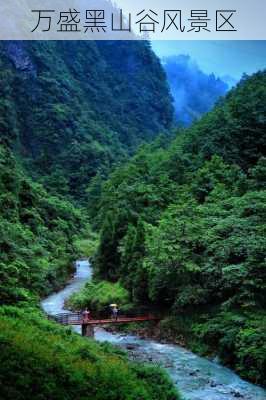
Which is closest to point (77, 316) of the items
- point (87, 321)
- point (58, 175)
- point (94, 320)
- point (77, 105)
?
point (94, 320)

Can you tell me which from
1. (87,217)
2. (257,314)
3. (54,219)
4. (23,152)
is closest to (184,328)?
(257,314)

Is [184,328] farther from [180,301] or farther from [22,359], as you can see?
[22,359]

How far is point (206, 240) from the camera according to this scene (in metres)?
28.9

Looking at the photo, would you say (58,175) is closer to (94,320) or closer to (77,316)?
(77,316)

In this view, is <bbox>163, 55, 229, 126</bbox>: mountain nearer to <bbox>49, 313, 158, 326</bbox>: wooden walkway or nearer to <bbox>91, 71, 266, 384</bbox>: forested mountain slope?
<bbox>91, 71, 266, 384</bbox>: forested mountain slope

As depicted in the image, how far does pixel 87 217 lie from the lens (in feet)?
237

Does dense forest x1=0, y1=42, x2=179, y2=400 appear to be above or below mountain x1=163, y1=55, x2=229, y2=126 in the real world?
below

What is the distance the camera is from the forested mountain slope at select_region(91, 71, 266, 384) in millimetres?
24625

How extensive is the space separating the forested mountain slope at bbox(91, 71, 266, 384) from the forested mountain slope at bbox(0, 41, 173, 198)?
132 ft

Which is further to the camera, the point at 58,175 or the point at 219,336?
the point at 58,175

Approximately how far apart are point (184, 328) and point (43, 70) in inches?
3321

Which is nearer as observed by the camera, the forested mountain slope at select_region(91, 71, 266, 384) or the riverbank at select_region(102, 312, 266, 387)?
the riverbank at select_region(102, 312, 266, 387)

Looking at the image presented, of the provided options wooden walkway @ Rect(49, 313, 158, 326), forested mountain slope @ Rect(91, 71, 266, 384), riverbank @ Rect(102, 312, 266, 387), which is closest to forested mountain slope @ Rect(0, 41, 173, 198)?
forested mountain slope @ Rect(91, 71, 266, 384)

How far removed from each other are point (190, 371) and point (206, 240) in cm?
841
